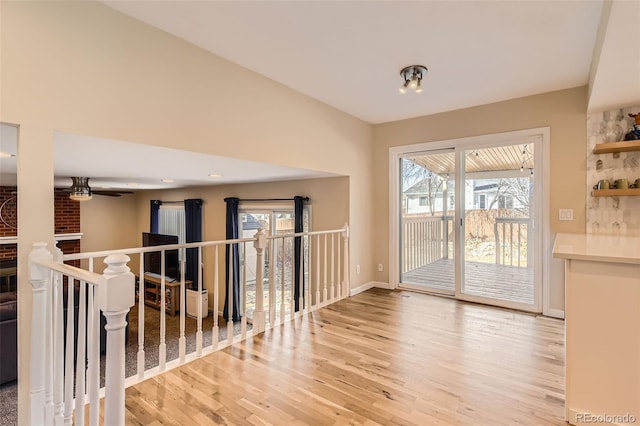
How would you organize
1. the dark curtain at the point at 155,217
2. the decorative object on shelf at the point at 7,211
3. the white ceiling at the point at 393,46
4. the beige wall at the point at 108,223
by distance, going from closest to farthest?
the white ceiling at the point at 393,46, the decorative object on shelf at the point at 7,211, the beige wall at the point at 108,223, the dark curtain at the point at 155,217

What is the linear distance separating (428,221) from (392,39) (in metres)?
2.75

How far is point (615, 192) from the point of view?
2861mm

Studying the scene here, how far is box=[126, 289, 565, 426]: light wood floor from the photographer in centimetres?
177

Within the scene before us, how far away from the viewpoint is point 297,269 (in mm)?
4523

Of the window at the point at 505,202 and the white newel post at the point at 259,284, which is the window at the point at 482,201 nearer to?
the window at the point at 505,202

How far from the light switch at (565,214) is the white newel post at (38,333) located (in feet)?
14.1

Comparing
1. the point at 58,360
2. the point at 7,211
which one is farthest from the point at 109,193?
the point at 58,360

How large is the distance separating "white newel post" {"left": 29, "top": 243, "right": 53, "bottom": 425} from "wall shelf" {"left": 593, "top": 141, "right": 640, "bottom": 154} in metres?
4.32

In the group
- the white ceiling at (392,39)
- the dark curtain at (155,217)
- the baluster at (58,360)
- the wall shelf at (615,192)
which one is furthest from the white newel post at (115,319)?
the dark curtain at (155,217)

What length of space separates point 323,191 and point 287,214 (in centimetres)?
88

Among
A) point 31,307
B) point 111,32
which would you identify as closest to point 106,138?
point 111,32

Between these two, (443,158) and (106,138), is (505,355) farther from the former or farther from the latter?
(106,138)

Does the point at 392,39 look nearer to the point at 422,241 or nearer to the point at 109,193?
the point at 422,241

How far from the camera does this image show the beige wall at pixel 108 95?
161cm
